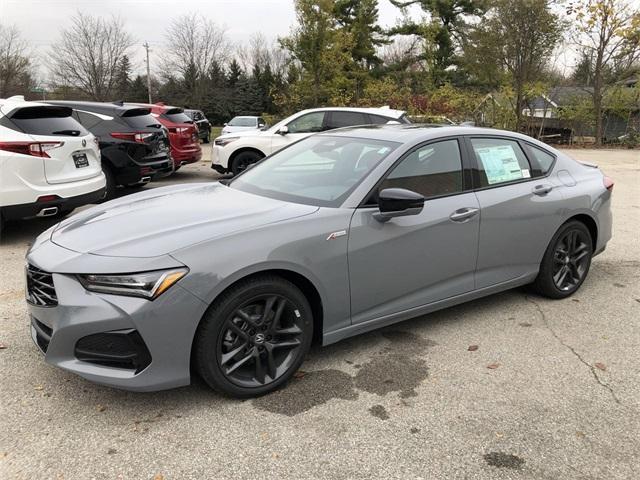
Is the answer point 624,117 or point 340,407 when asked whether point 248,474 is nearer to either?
point 340,407

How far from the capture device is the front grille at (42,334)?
275cm

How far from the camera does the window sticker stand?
404 cm

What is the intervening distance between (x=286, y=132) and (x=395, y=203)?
7527 millimetres

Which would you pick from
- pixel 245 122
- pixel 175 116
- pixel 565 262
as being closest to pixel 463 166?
pixel 565 262

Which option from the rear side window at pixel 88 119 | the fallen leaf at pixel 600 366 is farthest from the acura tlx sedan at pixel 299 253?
the rear side window at pixel 88 119

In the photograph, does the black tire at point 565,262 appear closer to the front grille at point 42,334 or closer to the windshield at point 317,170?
the windshield at point 317,170

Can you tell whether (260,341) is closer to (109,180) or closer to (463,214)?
(463,214)

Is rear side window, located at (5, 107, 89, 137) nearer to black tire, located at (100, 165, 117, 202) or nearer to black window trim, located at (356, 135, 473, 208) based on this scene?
black tire, located at (100, 165, 117, 202)

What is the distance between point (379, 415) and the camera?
9.29ft

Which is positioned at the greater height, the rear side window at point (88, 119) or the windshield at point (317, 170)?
the rear side window at point (88, 119)

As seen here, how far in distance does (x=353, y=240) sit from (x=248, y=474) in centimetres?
143

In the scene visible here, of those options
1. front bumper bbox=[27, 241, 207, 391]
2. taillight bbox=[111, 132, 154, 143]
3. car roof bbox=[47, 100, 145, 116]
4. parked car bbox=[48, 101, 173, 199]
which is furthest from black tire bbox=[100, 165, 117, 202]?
front bumper bbox=[27, 241, 207, 391]

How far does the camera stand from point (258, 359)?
2.94 meters

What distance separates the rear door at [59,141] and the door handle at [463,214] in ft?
14.6
